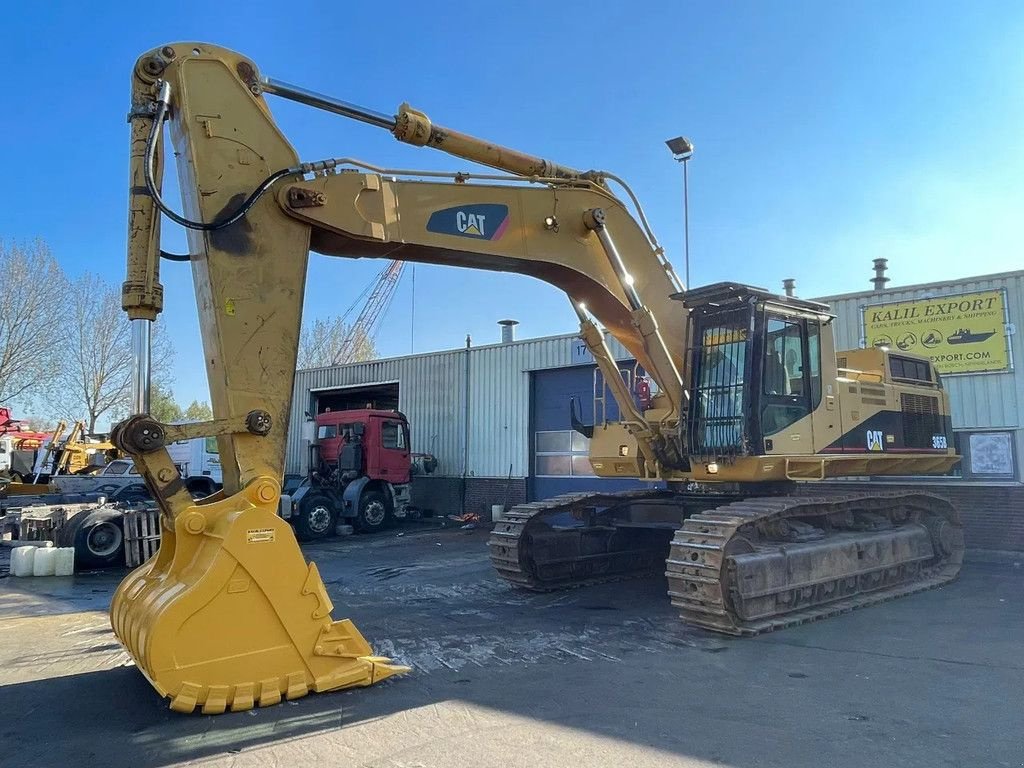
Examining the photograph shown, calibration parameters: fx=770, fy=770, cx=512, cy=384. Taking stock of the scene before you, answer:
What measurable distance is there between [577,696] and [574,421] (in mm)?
4821

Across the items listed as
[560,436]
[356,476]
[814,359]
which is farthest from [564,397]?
[814,359]

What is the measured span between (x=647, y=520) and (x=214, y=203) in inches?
262

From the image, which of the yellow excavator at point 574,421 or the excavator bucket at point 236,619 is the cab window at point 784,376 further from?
the excavator bucket at point 236,619

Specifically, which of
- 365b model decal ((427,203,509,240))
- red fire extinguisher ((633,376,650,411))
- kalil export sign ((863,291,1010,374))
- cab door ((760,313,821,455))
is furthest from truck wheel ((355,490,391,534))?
365b model decal ((427,203,509,240))

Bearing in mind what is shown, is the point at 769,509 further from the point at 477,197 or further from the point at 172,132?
the point at 172,132

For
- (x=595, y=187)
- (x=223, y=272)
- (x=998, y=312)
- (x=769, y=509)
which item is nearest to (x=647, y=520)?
(x=769, y=509)

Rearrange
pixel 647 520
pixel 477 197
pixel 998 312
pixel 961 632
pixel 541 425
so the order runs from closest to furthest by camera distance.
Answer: pixel 477 197, pixel 961 632, pixel 647 520, pixel 998 312, pixel 541 425

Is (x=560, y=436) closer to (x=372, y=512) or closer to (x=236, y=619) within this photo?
(x=372, y=512)

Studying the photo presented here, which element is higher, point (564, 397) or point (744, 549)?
point (564, 397)

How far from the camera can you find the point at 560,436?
19.0 metres

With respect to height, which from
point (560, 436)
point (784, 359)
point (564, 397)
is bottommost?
point (560, 436)

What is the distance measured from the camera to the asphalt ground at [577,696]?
4.45m

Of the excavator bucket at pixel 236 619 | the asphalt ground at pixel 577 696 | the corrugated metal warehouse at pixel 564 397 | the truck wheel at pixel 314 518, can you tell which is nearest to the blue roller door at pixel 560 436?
the corrugated metal warehouse at pixel 564 397

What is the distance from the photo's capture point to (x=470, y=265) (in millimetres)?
7105
